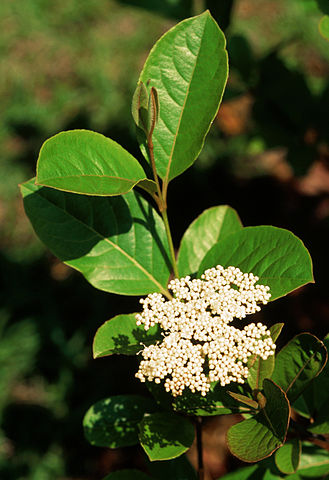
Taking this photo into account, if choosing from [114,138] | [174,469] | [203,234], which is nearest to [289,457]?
[174,469]

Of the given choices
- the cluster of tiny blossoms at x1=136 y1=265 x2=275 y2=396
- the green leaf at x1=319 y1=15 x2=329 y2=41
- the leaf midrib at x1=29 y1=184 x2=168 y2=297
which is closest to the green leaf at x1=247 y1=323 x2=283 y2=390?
the cluster of tiny blossoms at x1=136 y1=265 x2=275 y2=396

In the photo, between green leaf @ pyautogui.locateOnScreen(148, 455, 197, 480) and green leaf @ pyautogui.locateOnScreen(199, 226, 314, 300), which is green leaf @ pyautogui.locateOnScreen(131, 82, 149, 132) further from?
green leaf @ pyautogui.locateOnScreen(148, 455, 197, 480)

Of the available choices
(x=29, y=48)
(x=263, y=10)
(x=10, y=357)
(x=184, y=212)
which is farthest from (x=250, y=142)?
(x=29, y=48)

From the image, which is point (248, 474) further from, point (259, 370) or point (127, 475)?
point (259, 370)

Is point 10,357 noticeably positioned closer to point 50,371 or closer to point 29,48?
point 50,371

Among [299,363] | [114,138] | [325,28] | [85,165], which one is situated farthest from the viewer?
[114,138]
